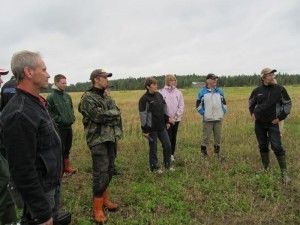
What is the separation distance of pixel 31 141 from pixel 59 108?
14.5 feet

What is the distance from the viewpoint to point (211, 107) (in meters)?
7.89

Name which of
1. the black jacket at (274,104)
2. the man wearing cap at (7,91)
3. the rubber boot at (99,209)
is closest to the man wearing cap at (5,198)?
the man wearing cap at (7,91)

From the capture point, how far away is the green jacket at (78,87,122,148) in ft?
14.8

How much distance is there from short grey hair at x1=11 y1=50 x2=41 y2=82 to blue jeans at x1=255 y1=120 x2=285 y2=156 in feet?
16.6

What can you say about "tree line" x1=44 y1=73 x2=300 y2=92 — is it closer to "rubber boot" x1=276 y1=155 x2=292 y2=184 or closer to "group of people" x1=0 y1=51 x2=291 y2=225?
"group of people" x1=0 y1=51 x2=291 y2=225

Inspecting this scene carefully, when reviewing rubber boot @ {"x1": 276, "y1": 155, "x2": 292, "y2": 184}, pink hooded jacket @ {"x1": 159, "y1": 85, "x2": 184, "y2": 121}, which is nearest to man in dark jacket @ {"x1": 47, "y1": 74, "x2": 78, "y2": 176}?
pink hooded jacket @ {"x1": 159, "y1": 85, "x2": 184, "y2": 121}

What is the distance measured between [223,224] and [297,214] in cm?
119

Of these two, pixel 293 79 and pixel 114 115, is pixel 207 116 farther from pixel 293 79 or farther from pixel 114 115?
pixel 293 79

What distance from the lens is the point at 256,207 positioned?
4.93 m

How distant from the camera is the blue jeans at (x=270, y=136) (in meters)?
6.17

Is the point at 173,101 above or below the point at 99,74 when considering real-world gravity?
below

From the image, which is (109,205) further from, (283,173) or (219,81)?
(219,81)

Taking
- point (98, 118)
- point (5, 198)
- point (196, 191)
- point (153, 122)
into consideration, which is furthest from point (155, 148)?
point (5, 198)

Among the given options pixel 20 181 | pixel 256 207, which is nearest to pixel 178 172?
pixel 256 207
